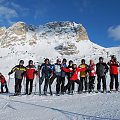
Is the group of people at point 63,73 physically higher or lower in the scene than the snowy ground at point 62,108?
higher

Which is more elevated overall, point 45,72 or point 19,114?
point 45,72

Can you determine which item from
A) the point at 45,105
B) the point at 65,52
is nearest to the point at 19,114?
the point at 45,105

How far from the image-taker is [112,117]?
912 centimetres

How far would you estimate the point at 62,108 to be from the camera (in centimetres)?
1121

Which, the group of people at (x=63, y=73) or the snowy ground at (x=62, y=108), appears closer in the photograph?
the snowy ground at (x=62, y=108)

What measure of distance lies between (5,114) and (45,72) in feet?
15.5

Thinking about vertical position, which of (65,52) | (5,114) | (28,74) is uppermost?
(65,52)

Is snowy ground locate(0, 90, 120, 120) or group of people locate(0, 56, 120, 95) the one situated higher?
group of people locate(0, 56, 120, 95)

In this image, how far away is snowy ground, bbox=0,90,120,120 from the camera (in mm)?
9703

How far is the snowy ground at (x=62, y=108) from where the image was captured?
31.8 feet

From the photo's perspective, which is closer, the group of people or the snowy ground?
the snowy ground

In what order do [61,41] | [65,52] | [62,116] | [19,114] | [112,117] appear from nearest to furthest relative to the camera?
[112,117]
[62,116]
[19,114]
[65,52]
[61,41]

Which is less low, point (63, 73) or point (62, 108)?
point (63, 73)

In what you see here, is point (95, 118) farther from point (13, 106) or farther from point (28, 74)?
point (28, 74)
